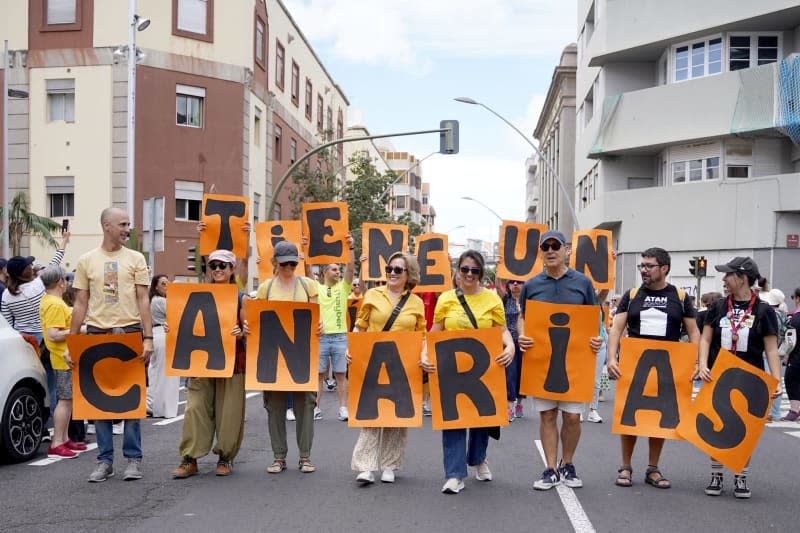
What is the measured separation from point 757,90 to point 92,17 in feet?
69.7

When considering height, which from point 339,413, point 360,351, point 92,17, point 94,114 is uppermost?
point 92,17

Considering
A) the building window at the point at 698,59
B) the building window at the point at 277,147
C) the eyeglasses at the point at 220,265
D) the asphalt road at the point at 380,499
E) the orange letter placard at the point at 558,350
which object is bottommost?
the asphalt road at the point at 380,499

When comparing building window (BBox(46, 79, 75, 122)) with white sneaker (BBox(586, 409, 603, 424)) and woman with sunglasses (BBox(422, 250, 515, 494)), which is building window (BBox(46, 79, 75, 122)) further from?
woman with sunglasses (BBox(422, 250, 515, 494))

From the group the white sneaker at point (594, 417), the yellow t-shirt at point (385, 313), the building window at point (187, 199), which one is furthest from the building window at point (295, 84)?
the yellow t-shirt at point (385, 313)

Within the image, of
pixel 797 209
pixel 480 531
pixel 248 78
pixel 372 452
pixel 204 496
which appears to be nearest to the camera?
pixel 480 531

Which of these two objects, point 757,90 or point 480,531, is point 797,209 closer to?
point 757,90

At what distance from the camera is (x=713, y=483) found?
7.41m

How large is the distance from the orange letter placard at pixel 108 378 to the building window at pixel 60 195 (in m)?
23.9

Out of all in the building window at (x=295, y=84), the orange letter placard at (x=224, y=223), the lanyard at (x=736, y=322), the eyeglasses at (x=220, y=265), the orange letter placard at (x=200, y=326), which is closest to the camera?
the lanyard at (x=736, y=322)

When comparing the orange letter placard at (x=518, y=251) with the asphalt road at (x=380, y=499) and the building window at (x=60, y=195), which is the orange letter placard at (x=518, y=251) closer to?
the asphalt road at (x=380, y=499)

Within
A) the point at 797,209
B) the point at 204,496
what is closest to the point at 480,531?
the point at 204,496

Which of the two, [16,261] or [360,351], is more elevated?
[16,261]

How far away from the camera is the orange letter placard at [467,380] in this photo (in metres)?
7.35

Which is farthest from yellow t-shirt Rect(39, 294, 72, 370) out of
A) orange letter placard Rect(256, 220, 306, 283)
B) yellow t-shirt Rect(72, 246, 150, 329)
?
Result: orange letter placard Rect(256, 220, 306, 283)
